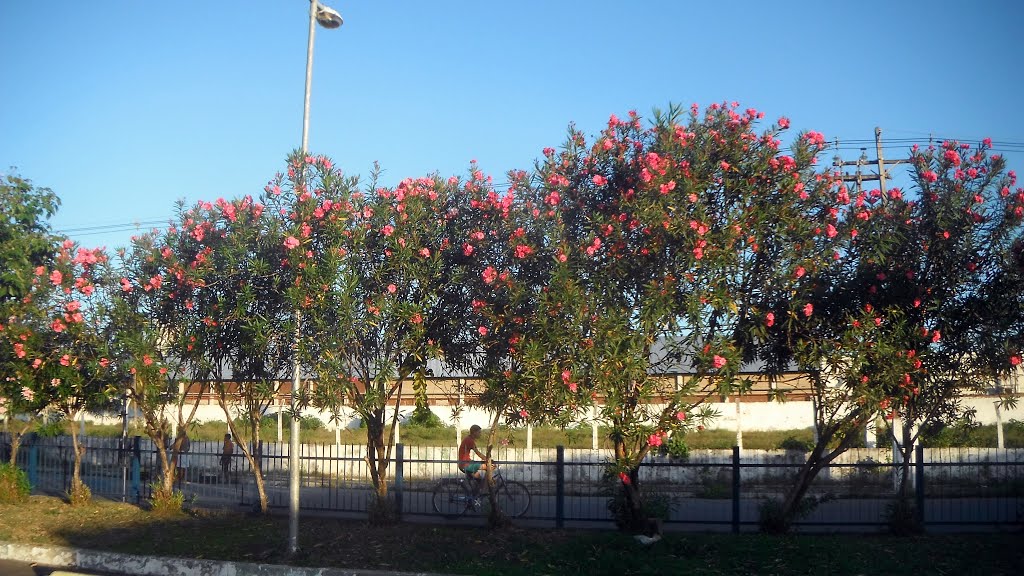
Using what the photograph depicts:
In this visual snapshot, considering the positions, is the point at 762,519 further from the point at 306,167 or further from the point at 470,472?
the point at 306,167

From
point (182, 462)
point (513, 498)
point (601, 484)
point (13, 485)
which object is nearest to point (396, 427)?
point (513, 498)

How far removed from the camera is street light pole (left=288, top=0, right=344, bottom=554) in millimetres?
10320

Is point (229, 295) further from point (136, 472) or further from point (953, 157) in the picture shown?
point (953, 157)

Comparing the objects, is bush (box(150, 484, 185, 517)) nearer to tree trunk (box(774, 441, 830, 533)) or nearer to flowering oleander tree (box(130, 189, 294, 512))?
flowering oleander tree (box(130, 189, 294, 512))

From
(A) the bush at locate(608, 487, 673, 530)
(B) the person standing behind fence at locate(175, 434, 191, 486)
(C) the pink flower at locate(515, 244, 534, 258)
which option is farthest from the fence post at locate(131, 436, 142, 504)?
(C) the pink flower at locate(515, 244, 534, 258)

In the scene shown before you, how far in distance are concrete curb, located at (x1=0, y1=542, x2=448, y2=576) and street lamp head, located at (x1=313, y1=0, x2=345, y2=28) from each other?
7.06m

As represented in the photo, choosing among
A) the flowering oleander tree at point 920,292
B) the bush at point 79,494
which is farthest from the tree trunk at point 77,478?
the flowering oleander tree at point 920,292

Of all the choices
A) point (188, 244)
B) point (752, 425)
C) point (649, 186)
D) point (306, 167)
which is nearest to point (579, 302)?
point (649, 186)

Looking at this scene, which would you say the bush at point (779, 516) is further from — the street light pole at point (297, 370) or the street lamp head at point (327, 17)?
the street lamp head at point (327, 17)

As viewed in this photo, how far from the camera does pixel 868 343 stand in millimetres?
9617

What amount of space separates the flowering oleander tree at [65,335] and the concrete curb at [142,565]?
2589 millimetres

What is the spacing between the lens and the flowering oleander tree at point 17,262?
1400 cm

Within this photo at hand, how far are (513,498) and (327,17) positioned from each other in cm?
799

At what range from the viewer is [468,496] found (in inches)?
519
